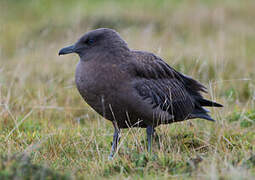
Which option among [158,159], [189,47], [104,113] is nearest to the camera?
[158,159]

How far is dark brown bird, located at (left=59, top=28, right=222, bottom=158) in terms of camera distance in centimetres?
416

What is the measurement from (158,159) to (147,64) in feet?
3.53

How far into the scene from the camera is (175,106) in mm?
4766

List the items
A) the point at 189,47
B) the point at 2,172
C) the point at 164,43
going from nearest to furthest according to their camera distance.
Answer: the point at 2,172 < the point at 164,43 < the point at 189,47

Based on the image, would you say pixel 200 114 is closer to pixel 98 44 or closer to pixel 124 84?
pixel 124 84

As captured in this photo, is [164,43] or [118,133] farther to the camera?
[164,43]

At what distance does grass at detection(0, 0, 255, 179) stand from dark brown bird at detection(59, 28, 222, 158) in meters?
0.24

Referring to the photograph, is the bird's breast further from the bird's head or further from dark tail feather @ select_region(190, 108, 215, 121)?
dark tail feather @ select_region(190, 108, 215, 121)

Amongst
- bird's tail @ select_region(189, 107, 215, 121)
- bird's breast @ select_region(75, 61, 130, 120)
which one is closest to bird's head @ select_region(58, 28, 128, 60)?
bird's breast @ select_region(75, 61, 130, 120)

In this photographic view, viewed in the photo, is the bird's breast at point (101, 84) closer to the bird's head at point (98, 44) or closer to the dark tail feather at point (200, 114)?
the bird's head at point (98, 44)

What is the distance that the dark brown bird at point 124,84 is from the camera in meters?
4.16

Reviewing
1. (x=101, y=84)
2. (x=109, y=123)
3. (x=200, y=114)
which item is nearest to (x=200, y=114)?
A: (x=200, y=114)

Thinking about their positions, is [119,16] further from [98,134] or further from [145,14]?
[98,134]

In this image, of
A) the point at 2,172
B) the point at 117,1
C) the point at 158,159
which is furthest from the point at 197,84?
the point at 117,1
